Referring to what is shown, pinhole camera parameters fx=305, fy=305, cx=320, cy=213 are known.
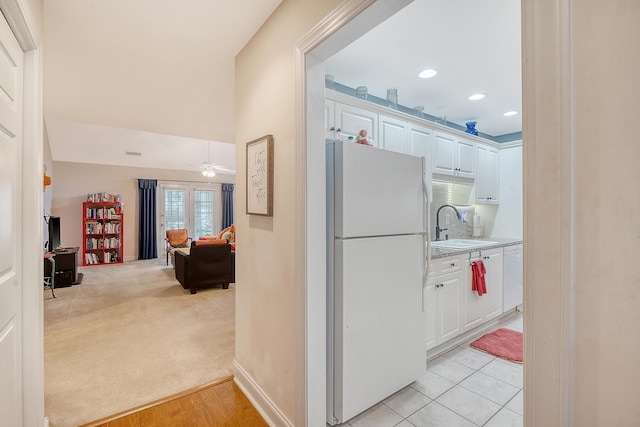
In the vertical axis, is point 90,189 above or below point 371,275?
above

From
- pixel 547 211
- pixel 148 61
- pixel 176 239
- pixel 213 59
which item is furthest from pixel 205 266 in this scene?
pixel 547 211

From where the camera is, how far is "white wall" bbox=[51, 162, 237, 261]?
7203 millimetres

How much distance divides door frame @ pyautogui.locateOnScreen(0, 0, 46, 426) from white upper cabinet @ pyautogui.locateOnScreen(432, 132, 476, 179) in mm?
3189

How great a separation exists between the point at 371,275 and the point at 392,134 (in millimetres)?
1551

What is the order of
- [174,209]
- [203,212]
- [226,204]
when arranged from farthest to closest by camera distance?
[226,204]
[203,212]
[174,209]

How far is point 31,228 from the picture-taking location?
1406mm

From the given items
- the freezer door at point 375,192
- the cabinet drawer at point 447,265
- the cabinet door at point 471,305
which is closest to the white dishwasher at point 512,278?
the cabinet door at point 471,305

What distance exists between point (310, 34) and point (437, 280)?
6.86 ft

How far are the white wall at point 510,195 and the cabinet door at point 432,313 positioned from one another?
2549 mm

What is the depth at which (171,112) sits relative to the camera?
3.50 metres

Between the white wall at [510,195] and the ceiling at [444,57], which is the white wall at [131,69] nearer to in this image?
the ceiling at [444,57]

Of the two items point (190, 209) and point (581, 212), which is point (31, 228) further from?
point (190, 209)

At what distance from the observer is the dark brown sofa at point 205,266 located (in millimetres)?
4836

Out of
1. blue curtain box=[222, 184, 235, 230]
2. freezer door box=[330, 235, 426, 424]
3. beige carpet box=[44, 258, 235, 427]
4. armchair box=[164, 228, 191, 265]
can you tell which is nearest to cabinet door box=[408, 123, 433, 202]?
freezer door box=[330, 235, 426, 424]
